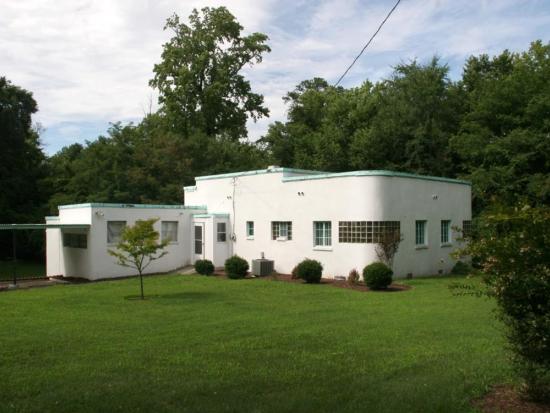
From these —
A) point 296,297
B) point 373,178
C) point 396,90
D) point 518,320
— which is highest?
point 396,90

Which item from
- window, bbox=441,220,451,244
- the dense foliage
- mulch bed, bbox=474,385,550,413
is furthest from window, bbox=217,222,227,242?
the dense foliage

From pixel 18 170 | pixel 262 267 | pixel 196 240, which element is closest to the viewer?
pixel 262 267

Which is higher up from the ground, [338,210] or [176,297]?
[338,210]

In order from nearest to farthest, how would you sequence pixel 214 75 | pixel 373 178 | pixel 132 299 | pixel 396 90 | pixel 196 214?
pixel 132 299, pixel 373 178, pixel 196 214, pixel 396 90, pixel 214 75

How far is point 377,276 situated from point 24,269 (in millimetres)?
24625

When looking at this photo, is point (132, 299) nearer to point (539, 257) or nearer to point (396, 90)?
point (539, 257)

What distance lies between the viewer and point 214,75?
47594 mm

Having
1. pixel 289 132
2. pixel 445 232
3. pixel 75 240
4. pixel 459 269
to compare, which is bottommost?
pixel 459 269

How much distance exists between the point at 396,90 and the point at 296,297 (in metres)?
23.3

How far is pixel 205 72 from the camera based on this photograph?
4762 centimetres

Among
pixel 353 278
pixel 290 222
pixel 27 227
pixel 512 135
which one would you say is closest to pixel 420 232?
pixel 353 278

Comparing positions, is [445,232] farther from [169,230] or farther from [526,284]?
[526,284]

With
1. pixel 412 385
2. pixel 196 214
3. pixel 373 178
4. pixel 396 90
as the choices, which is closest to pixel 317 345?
pixel 412 385

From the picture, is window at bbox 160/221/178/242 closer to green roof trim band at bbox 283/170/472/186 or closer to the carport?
the carport
